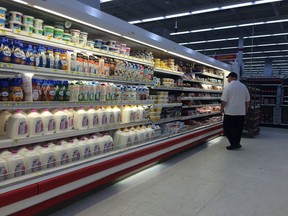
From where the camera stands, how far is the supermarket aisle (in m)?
2.77

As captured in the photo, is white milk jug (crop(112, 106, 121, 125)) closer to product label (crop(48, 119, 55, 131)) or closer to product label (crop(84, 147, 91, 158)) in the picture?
product label (crop(84, 147, 91, 158))

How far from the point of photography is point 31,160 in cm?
248

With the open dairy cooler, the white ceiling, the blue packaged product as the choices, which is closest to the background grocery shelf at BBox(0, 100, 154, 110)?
the open dairy cooler

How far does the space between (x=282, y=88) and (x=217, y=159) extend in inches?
313

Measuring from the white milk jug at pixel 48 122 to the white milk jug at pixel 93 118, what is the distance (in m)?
0.55

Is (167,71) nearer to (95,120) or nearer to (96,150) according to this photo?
(95,120)

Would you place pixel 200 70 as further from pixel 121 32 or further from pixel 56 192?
pixel 56 192

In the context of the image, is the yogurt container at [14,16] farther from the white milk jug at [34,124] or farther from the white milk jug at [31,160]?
the white milk jug at [31,160]


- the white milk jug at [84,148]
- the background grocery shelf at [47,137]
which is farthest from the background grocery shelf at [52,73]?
the white milk jug at [84,148]

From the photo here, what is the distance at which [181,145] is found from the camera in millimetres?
5000

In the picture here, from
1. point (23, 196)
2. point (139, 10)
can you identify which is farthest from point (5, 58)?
point (139, 10)

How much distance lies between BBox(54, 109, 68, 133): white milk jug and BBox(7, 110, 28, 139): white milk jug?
1.33 feet

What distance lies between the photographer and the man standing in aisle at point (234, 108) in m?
5.86

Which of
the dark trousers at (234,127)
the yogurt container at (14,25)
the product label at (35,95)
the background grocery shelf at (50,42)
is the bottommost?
the dark trousers at (234,127)
